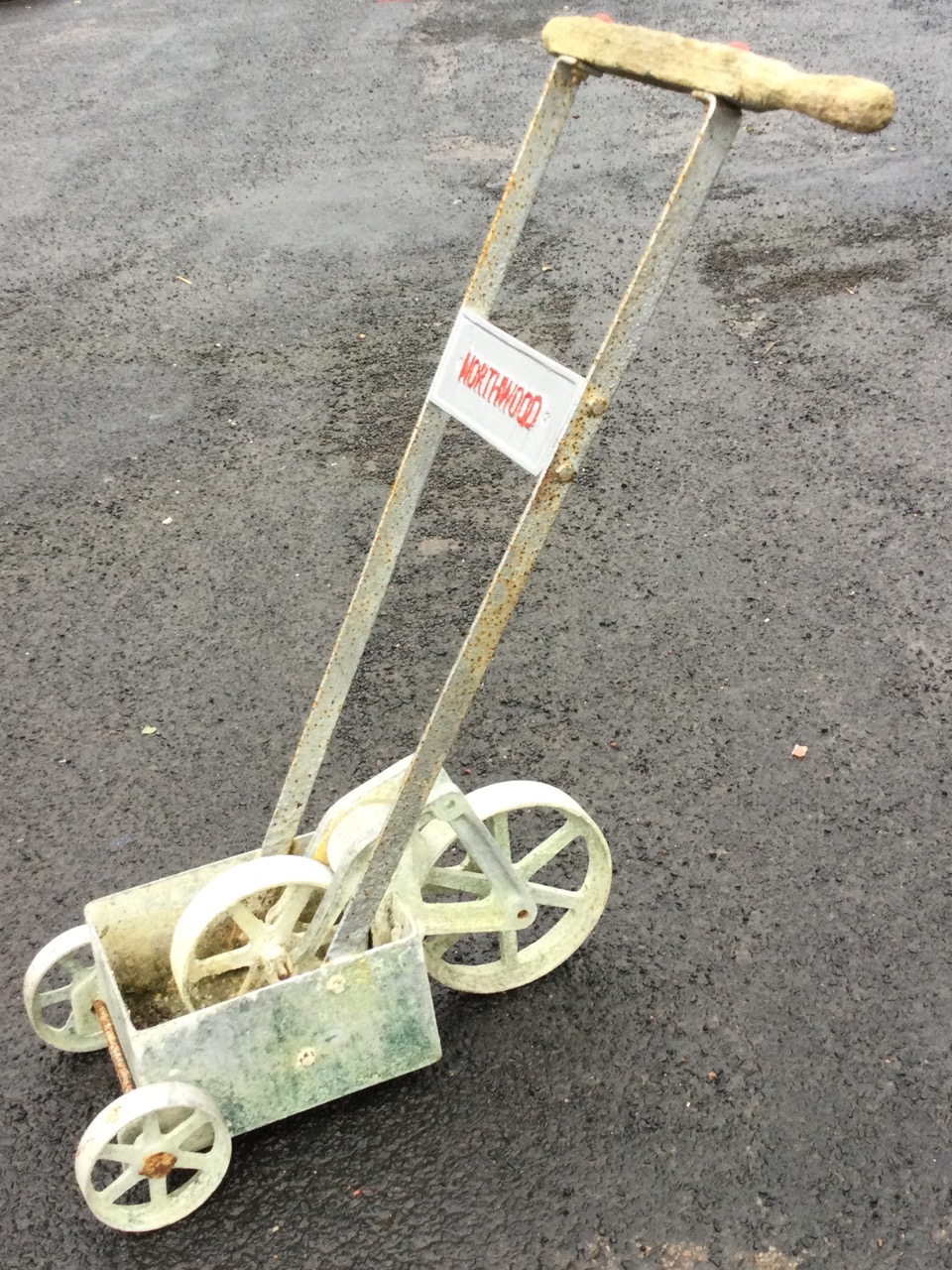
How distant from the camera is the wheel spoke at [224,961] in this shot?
8.10 ft

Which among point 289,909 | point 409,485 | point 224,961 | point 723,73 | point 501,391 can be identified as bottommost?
point 224,961

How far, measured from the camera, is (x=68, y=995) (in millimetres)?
2672

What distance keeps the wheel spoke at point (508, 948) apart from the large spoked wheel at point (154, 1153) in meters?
0.70

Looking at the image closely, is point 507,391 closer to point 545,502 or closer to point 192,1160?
point 545,502

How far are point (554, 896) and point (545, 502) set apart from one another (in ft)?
3.54

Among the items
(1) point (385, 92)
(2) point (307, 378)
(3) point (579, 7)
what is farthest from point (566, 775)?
(3) point (579, 7)

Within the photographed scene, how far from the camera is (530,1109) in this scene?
2.59 m

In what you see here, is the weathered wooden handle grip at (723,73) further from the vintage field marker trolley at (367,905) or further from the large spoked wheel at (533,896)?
the large spoked wheel at (533,896)

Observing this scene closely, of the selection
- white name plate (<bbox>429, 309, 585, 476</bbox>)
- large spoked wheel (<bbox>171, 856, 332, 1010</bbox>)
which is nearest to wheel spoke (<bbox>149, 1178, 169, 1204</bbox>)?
large spoked wheel (<bbox>171, 856, 332, 1010</bbox>)

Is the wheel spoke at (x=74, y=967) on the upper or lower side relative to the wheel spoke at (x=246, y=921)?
lower

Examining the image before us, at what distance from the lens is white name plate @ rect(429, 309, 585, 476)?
1919mm

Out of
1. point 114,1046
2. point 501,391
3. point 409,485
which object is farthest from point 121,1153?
point 501,391

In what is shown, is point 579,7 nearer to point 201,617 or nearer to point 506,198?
point 201,617

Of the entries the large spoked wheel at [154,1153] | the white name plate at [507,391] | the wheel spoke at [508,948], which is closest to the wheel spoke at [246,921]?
the large spoked wheel at [154,1153]
